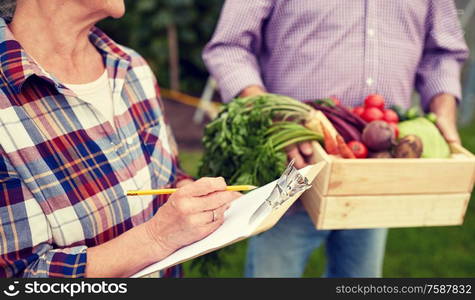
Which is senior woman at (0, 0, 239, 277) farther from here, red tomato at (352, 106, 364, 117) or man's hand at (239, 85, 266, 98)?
red tomato at (352, 106, 364, 117)

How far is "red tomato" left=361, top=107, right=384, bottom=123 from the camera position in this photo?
1.78 meters

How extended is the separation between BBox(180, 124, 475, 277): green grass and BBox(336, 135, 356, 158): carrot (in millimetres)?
1628

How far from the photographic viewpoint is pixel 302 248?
6.88 ft

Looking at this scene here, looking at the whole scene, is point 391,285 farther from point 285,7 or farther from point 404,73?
point 285,7

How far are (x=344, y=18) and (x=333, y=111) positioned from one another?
17.4 inches

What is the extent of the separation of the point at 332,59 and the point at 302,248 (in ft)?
2.96

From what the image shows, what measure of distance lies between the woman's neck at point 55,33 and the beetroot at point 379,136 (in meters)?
1.07

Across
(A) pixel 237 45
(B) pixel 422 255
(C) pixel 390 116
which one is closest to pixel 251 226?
(C) pixel 390 116

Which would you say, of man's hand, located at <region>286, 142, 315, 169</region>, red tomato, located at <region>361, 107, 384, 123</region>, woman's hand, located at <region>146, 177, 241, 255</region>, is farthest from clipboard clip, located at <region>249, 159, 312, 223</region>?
red tomato, located at <region>361, 107, 384, 123</region>

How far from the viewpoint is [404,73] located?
6.62 ft

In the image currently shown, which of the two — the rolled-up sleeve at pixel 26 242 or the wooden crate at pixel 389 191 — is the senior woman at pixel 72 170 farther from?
the wooden crate at pixel 389 191

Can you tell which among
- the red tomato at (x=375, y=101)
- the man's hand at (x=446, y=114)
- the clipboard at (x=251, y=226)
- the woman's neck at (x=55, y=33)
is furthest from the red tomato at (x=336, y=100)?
the woman's neck at (x=55, y=33)

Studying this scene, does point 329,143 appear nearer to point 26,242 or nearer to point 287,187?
point 287,187

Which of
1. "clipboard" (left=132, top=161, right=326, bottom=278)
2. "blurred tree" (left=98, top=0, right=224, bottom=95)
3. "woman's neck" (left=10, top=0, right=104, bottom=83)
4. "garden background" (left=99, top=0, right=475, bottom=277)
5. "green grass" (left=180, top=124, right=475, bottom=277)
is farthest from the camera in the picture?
"blurred tree" (left=98, top=0, right=224, bottom=95)
